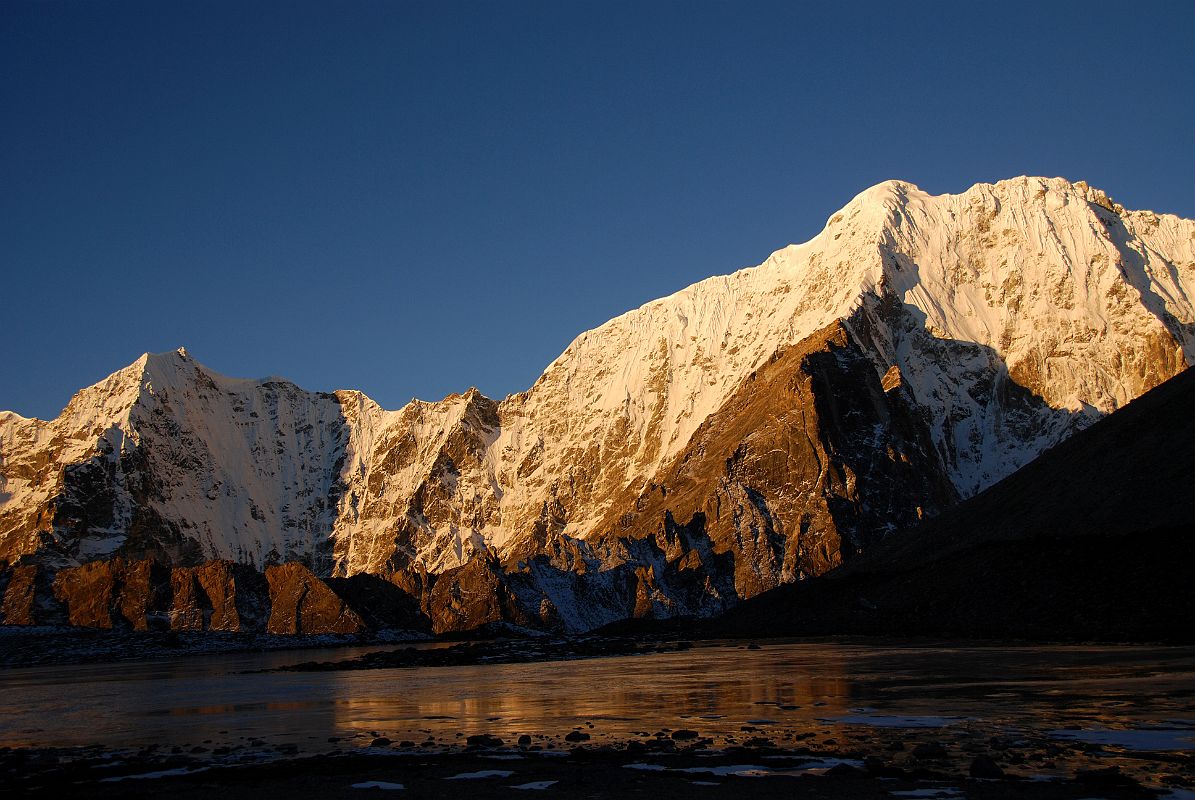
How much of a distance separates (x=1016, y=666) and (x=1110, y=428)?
53.0m

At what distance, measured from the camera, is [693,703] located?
4934 centimetres

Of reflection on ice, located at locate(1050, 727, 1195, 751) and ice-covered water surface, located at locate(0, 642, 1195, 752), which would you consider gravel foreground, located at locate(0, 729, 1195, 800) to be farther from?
ice-covered water surface, located at locate(0, 642, 1195, 752)

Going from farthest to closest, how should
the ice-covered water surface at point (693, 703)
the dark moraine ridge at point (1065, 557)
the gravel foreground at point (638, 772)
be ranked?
the dark moraine ridge at point (1065, 557)
the ice-covered water surface at point (693, 703)
the gravel foreground at point (638, 772)

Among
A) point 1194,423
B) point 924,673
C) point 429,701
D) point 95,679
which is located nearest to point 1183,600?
point 1194,423

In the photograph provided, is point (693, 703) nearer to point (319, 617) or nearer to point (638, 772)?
point (638, 772)

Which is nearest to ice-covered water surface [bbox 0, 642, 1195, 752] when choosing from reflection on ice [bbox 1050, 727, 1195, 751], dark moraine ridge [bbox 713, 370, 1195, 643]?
reflection on ice [bbox 1050, 727, 1195, 751]

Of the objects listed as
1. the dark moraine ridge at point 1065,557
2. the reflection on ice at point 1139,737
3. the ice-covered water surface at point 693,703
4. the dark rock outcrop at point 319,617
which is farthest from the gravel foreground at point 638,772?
the dark rock outcrop at point 319,617

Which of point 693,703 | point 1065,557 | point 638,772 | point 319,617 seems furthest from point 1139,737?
point 319,617

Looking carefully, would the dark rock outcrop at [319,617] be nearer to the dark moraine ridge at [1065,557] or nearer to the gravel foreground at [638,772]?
the dark moraine ridge at [1065,557]

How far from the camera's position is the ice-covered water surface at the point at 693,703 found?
37.5 metres

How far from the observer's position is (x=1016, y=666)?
191 feet

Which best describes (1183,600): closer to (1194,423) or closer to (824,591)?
(1194,423)

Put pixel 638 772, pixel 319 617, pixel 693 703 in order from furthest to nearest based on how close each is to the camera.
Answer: pixel 319 617 → pixel 693 703 → pixel 638 772

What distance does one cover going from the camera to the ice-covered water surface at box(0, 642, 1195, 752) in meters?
37.5
